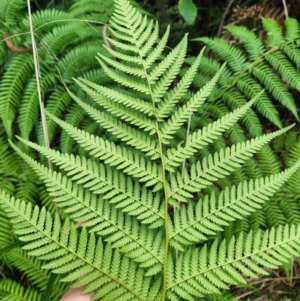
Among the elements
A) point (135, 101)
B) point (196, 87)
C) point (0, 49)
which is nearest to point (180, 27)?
point (196, 87)

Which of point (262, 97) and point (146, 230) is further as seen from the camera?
point (262, 97)

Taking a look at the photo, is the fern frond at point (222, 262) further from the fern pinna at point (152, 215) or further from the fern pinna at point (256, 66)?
the fern pinna at point (256, 66)

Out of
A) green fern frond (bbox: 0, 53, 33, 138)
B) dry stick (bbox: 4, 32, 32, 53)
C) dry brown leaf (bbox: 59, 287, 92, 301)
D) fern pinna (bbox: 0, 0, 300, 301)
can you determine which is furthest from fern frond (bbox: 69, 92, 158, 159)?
dry stick (bbox: 4, 32, 32, 53)

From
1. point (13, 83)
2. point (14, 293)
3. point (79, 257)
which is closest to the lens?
point (79, 257)

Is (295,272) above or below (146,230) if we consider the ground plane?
below

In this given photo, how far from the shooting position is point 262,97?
2.32 meters

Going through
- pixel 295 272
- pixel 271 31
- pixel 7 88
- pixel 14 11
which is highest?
pixel 271 31

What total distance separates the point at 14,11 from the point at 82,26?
0.38 metres

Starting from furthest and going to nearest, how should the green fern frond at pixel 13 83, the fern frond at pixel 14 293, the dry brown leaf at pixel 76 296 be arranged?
the green fern frond at pixel 13 83 < the fern frond at pixel 14 293 < the dry brown leaf at pixel 76 296

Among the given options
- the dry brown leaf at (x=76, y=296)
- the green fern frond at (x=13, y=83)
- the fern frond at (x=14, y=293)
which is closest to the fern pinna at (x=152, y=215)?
the dry brown leaf at (x=76, y=296)

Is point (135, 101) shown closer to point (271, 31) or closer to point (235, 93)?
point (235, 93)

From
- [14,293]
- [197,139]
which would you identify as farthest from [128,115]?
[14,293]

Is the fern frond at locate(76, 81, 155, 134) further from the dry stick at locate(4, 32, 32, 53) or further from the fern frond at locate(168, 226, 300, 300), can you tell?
the dry stick at locate(4, 32, 32, 53)

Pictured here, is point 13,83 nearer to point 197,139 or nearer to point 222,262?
point 197,139
